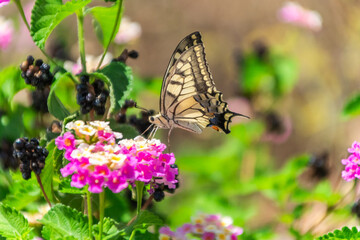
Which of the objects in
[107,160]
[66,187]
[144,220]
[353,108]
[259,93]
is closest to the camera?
[107,160]

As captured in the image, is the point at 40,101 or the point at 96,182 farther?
the point at 40,101

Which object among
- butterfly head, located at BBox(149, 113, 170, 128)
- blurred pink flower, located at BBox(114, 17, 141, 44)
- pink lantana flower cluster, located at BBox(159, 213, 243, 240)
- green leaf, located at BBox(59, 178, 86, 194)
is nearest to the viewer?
green leaf, located at BBox(59, 178, 86, 194)

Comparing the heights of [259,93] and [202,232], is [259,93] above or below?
above

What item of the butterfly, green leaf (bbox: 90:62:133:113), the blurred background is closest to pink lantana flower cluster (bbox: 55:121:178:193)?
green leaf (bbox: 90:62:133:113)

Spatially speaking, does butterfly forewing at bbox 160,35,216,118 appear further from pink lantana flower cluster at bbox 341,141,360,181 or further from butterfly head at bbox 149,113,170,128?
pink lantana flower cluster at bbox 341,141,360,181

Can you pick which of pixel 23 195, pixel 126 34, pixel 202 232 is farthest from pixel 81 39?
pixel 126 34

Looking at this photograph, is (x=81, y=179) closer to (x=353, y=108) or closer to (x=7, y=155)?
(x=7, y=155)

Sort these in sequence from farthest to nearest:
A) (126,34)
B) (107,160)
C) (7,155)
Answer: (126,34) < (7,155) < (107,160)

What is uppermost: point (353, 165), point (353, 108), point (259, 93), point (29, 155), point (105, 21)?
point (259, 93)
